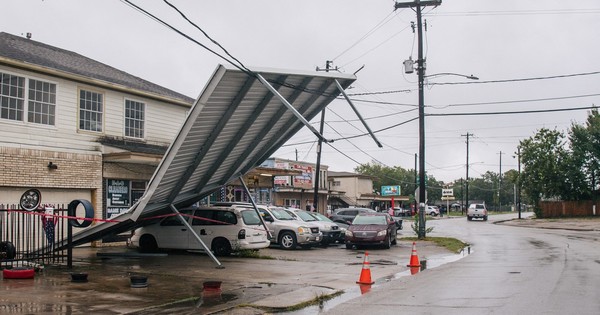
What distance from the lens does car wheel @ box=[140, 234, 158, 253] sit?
1933 centimetres

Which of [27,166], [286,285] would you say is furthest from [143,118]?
[286,285]

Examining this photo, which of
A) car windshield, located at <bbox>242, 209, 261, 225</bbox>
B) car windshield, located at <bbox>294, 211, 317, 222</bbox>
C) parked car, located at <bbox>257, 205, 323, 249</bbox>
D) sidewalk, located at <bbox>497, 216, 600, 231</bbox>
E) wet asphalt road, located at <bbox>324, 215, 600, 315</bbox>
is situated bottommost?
sidewalk, located at <bbox>497, 216, 600, 231</bbox>

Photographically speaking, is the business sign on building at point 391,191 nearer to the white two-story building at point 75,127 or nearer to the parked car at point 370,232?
the parked car at point 370,232

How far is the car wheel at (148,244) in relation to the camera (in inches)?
761

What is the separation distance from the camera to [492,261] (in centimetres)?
1777

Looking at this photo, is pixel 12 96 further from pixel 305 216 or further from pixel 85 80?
pixel 305 216

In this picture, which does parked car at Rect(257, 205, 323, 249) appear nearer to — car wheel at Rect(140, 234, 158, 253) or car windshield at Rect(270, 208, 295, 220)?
car windshield at Rect(270, 208, 295, 220)

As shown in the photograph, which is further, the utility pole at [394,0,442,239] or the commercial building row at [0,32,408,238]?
the utility pole at [394,0,442,239]

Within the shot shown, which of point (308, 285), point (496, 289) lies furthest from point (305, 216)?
point (496, 289)

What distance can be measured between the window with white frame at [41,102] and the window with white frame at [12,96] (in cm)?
33

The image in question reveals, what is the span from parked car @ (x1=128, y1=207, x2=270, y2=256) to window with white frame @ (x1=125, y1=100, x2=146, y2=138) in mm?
4520

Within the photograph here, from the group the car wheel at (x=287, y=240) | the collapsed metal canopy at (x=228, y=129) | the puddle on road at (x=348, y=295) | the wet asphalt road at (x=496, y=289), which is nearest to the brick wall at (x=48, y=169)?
the collapsed metal canopy at (x=228, y=129)

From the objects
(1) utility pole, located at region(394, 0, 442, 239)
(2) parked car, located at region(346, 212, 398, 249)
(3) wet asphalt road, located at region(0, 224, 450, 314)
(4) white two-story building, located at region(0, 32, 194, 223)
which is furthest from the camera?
(1) utility pole, located at region(394, 0, 442, 239)

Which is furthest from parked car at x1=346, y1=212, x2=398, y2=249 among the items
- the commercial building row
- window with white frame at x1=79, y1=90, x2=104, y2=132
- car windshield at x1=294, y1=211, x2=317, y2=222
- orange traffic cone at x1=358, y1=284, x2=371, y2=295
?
window with white frame at x1=79, y1=90, x2=104, y2=132
